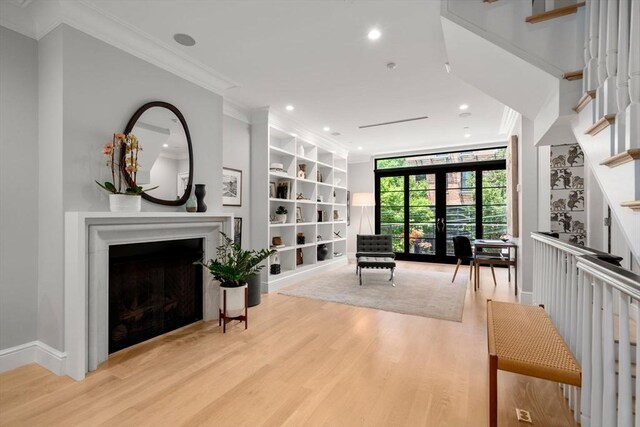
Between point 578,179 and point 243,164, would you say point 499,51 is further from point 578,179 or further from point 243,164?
point 243,164

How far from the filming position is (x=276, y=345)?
2.69m

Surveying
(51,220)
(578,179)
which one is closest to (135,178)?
(51,220)

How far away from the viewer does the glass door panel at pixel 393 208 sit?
7.57 m

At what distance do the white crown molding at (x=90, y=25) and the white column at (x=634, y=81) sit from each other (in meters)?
3.23

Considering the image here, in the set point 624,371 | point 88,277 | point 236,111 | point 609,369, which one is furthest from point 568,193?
point 88,277

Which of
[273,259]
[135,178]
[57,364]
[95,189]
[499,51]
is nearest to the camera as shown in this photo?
[499,51]

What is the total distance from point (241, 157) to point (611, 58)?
4.01m

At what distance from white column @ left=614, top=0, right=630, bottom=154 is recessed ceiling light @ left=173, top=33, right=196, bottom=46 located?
295 cm

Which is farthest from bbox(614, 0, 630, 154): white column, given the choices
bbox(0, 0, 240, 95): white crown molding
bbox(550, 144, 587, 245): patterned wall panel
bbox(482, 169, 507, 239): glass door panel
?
bbox(482, 169, 507, 239): glass door panel

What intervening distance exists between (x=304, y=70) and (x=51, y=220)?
2703 millimetres

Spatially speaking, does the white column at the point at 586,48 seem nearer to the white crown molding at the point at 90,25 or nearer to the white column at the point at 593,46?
the white column at the point at 593,46

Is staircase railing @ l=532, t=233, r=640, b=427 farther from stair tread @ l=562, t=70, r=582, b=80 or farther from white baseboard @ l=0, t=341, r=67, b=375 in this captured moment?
white baseboard @ l=0, t=341, r=67, b=375

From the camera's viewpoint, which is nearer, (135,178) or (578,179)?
(135,178)

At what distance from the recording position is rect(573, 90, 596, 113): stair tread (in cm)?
155
